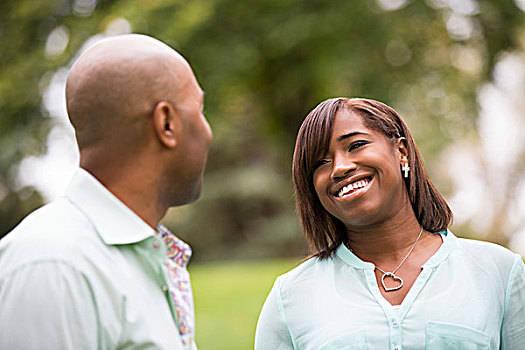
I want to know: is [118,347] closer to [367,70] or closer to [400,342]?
[400,342]

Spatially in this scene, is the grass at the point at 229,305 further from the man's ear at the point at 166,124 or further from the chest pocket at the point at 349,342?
the man's ear at the point at 166,124

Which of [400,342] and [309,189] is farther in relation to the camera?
[309,189]

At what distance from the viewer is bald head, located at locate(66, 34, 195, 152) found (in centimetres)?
173

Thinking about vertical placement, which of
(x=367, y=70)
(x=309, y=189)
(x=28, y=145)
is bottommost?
(x=28, y=145)

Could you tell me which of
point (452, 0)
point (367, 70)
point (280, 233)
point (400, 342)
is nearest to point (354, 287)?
point (400, 342)

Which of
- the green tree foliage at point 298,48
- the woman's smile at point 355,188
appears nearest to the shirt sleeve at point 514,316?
the woman's smile at point 355,188

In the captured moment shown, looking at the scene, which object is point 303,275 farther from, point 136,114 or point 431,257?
point 136,114

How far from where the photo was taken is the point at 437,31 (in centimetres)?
1105

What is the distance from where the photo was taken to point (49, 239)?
5.23ft

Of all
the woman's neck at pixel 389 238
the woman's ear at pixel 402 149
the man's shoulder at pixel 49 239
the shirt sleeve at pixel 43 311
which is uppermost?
the man's shoulder at pixel 49 239

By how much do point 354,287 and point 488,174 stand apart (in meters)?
16.4

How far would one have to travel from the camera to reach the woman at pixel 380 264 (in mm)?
2477

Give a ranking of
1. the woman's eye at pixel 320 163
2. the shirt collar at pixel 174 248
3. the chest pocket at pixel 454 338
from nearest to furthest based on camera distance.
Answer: the shirt collar at pixel 174 248 → the chest pocket at pixel 454 338 → the woman's eye at pixel 320 163

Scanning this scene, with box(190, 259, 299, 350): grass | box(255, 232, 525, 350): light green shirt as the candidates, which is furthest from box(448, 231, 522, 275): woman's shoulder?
box(190, 259, 299, 350): grass
